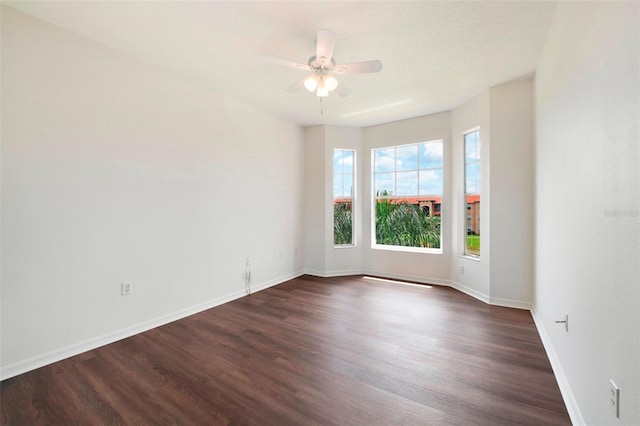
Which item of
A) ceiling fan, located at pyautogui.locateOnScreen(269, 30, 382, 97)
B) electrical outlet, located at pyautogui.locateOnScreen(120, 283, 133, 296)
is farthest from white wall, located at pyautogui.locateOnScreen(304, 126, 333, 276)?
electrical outlet, located at pyautogui.locateOnScreen(120, 283, 133, 296)

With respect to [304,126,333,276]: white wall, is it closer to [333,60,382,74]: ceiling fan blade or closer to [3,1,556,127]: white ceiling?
[3,1,556,127]: white ceiling

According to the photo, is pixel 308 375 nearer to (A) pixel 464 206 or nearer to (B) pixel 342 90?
(B) pixel 342 90

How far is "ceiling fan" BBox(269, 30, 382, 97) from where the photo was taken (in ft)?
6.44

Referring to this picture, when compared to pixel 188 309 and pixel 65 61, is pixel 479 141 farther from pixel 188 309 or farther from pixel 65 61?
pixel 65 61

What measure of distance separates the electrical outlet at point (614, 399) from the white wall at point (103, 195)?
3459 mm

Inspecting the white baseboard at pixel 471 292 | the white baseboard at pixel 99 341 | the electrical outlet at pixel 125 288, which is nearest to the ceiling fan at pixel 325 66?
the electrical outlet at pixel 125 288

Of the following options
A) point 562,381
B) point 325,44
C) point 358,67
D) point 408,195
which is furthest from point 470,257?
point 325,44

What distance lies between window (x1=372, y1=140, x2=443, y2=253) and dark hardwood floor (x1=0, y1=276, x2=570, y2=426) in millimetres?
1691

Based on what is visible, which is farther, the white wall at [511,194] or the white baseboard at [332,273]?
the white baseboard at [332,273]

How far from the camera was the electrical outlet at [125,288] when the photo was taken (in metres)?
2.51

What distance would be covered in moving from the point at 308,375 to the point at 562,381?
5.80ft

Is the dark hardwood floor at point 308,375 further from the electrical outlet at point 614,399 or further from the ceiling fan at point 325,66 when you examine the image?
the ceiling fan at point 325,66

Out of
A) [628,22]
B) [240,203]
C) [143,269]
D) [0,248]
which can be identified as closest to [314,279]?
[240,203]

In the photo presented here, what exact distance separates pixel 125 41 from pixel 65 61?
50 centimetres
